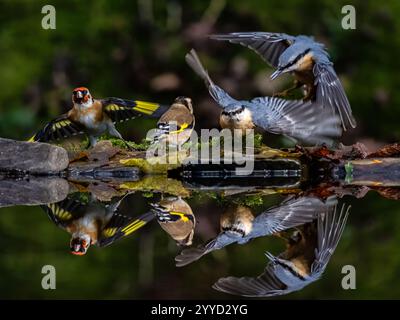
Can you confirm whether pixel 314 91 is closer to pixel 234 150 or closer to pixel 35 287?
pixel 234 150

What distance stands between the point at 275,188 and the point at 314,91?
941mm

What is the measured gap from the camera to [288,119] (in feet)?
17.1

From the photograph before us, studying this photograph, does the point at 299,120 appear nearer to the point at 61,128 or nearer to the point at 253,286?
Result: the point at 61,128

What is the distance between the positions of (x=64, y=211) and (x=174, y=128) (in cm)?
102

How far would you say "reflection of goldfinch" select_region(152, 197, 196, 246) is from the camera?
422 cm

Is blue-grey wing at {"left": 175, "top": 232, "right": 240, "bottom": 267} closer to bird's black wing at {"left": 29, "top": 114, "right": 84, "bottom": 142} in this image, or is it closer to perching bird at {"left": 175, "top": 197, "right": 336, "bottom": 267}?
perching bird at {"left": 175, "top": 197, "right": 336, "bottom": 267}

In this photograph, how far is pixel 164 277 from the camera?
13.1 feet

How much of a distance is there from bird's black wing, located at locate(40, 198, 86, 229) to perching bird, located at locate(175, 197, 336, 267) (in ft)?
1.95

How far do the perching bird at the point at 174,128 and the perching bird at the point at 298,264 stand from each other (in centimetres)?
125

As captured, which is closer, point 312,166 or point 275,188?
point 275,188

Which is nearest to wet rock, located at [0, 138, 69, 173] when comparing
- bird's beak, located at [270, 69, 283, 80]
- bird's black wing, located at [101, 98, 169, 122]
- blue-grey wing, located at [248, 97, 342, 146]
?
bird's black wing, located at [101, 98, 169, 122]

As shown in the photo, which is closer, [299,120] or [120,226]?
[120,226]

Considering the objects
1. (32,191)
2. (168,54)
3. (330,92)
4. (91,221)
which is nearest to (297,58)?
(330,92)
